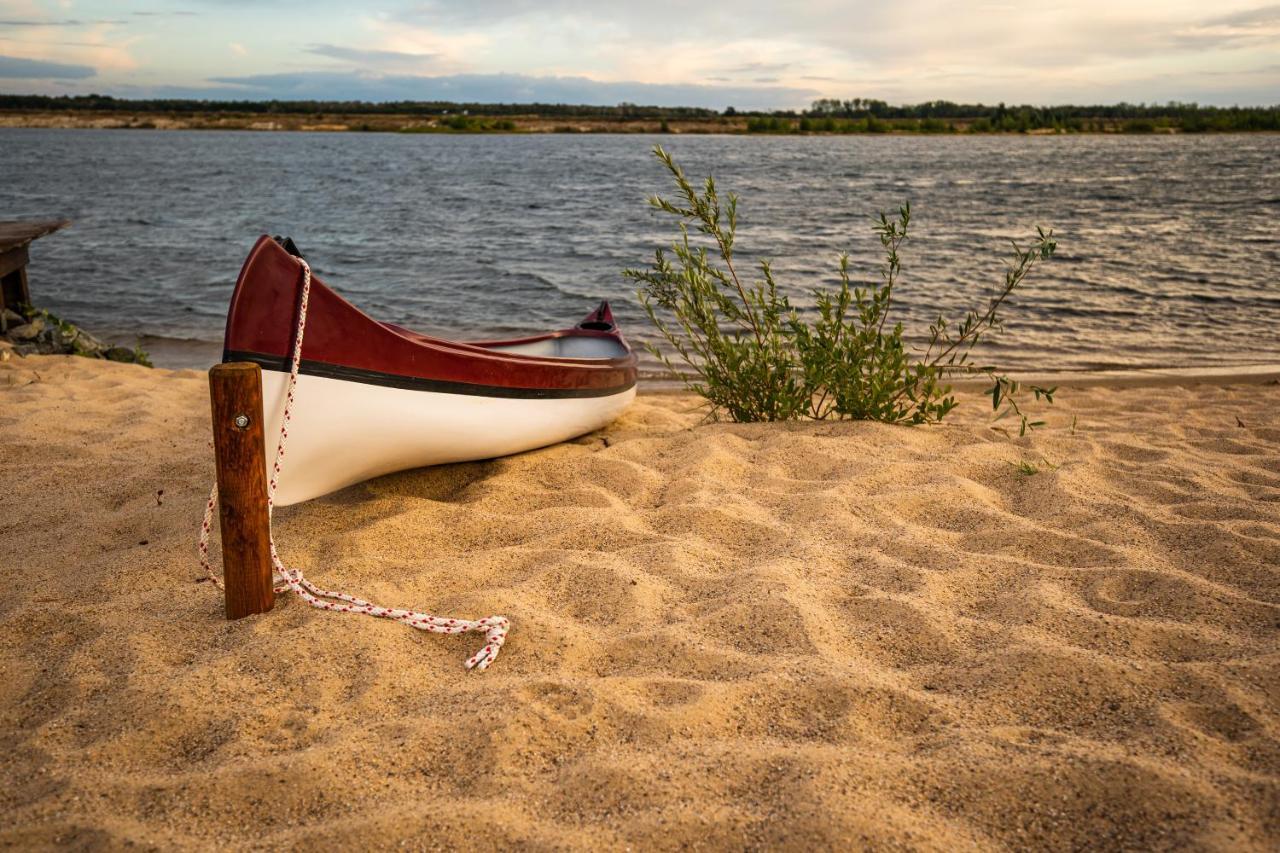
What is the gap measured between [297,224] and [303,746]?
22971 millimetres

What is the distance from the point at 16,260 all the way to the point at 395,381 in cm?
760

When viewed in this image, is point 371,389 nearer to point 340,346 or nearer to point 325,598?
point 340,346

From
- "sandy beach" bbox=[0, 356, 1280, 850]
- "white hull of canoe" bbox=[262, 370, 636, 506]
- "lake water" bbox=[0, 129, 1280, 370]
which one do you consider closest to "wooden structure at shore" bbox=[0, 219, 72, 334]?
"lake water" bbox=[0, 129, 1280, 370]

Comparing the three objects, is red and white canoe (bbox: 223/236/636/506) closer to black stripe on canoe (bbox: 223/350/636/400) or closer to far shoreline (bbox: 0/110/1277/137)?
black stripe on canoe (bbox: 223/350/636/400)

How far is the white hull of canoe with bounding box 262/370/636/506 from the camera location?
3.47m

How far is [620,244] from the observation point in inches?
747

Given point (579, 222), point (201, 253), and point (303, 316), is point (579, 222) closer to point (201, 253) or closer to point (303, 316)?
point (201, 253)

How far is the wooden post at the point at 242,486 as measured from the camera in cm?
299

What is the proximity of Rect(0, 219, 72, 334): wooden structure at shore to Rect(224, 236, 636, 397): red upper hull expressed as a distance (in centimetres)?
→ 659

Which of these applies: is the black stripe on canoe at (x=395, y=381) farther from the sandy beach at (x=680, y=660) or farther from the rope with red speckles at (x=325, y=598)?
the sandy beach at (x=680, y=660)

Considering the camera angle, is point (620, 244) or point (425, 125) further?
point (425, 125)

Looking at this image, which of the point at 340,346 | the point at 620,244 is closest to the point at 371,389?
the point at 340,346

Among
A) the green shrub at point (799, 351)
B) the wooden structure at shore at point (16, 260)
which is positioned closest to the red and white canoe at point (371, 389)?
the green shrub at point (799, 351)

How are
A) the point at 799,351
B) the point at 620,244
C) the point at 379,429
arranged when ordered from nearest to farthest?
1. the point at 379,429
2. the point at 799,351
3. the point at 620,244
